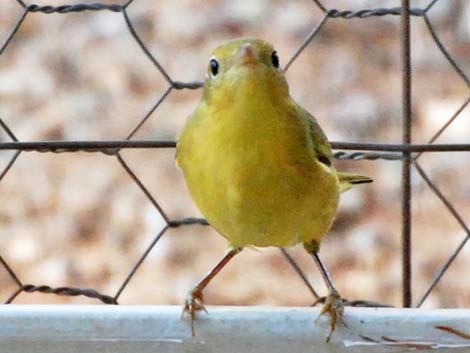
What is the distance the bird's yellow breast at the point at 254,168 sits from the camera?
1.13 metres

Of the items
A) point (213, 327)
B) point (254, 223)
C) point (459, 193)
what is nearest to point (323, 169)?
point (254, 223)

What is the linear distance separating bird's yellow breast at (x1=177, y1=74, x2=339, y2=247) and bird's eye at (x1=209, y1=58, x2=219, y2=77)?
0.03 metres

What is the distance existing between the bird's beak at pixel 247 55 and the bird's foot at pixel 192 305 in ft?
0.75

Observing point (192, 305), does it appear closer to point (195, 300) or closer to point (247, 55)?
point (195, 300)

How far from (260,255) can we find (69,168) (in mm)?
480

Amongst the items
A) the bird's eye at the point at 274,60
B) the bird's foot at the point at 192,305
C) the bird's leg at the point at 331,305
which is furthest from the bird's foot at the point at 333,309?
the bird's eye at the point at 274,60

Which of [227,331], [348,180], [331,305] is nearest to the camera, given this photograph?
[227,331]

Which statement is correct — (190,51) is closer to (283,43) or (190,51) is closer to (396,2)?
(283,43)

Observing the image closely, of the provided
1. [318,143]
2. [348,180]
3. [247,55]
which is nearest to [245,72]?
[247,55]

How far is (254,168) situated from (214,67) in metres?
0.10

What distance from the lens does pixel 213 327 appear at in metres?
1.10

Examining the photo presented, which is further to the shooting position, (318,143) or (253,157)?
(318,143)

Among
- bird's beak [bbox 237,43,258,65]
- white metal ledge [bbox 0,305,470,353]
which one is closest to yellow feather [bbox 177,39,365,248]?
bird's beak [bbox 237,43,258,65]

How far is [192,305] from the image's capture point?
1.18 meters
